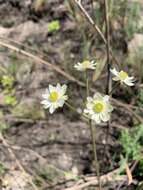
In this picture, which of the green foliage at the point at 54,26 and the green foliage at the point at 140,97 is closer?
the green foliage at the point at 140,97

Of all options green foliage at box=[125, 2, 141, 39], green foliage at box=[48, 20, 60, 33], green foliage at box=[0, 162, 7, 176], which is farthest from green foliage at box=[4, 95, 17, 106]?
green foliage at box=[125, 2, 141, 39]

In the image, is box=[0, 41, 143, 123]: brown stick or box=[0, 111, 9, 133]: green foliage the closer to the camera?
box=[0, 41, 143, 123]: brown stick

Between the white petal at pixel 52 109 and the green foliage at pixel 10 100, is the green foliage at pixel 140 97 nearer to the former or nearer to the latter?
the green foliage at pixel 10 100

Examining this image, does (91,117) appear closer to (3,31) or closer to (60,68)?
(60,68)

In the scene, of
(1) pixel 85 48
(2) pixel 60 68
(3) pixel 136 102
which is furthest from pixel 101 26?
(3) pixel 136 102

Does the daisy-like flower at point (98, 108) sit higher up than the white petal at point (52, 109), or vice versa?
the daisy-like flower at point (98, 108)

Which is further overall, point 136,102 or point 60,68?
point 60,68

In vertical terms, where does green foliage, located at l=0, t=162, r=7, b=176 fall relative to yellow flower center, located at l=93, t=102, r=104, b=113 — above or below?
below

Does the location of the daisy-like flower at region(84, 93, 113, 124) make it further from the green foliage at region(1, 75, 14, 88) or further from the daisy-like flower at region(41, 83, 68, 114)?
the green foliage at region(1, 75, 14, 88)

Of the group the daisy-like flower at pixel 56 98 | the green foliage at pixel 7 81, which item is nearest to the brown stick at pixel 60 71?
the green foliage at pixel 7 81
